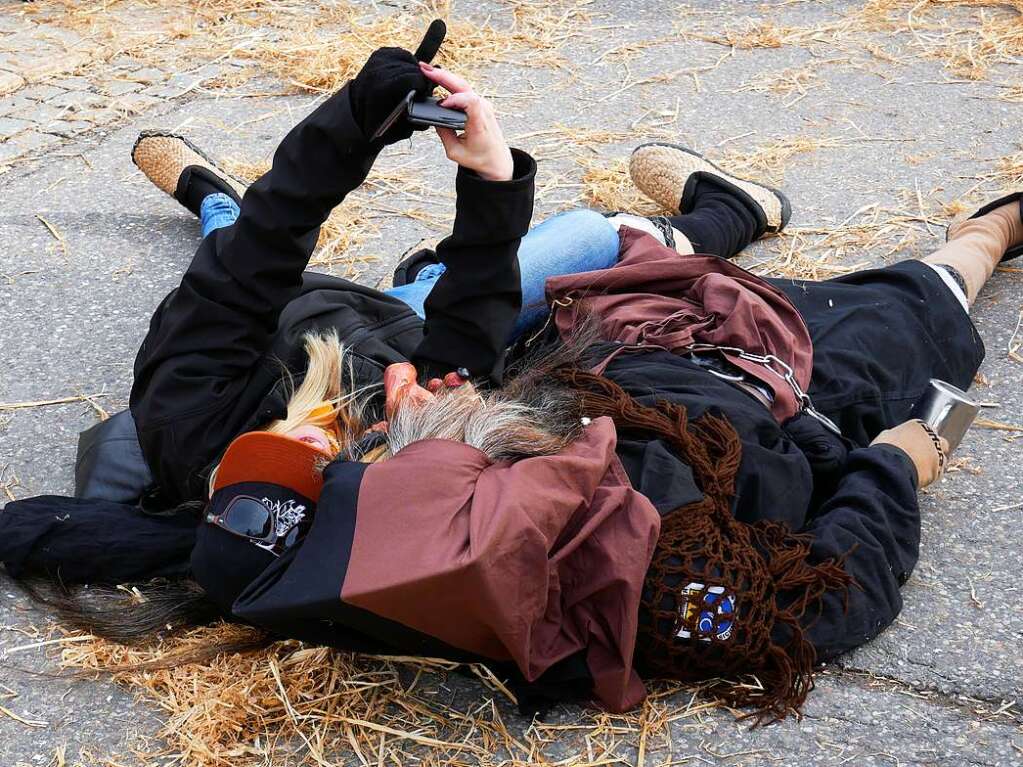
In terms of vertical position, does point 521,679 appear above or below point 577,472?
below

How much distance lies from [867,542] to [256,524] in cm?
122

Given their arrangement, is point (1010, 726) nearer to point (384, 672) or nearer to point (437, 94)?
point (384, 672)

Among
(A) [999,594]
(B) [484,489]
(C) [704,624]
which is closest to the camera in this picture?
(B) [484,489]

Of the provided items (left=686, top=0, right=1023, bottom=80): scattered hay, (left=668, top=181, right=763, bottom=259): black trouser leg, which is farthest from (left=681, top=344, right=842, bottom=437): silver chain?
(left=686, top=0, right=1023, bottom=80): scattered hay

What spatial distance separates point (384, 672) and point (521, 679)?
300mm

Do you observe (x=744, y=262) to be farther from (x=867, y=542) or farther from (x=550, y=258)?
(x=867, y=542)

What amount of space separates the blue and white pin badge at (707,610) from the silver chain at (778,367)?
70cm

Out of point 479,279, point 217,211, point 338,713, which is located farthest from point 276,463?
point 217,211

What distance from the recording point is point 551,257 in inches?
120

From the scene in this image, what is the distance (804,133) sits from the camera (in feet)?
14.5

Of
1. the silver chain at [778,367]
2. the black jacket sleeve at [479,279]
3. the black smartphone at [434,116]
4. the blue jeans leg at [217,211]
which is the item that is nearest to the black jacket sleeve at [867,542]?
the silver chain at [778,367]

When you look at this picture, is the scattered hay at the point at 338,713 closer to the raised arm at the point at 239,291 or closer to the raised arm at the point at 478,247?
the raised arm at the point at 239,291

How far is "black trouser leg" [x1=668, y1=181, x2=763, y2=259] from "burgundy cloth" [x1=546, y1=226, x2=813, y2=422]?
1.61 ft

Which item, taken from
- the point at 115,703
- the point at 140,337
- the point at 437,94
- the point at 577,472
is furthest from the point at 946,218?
the point at 115,703
